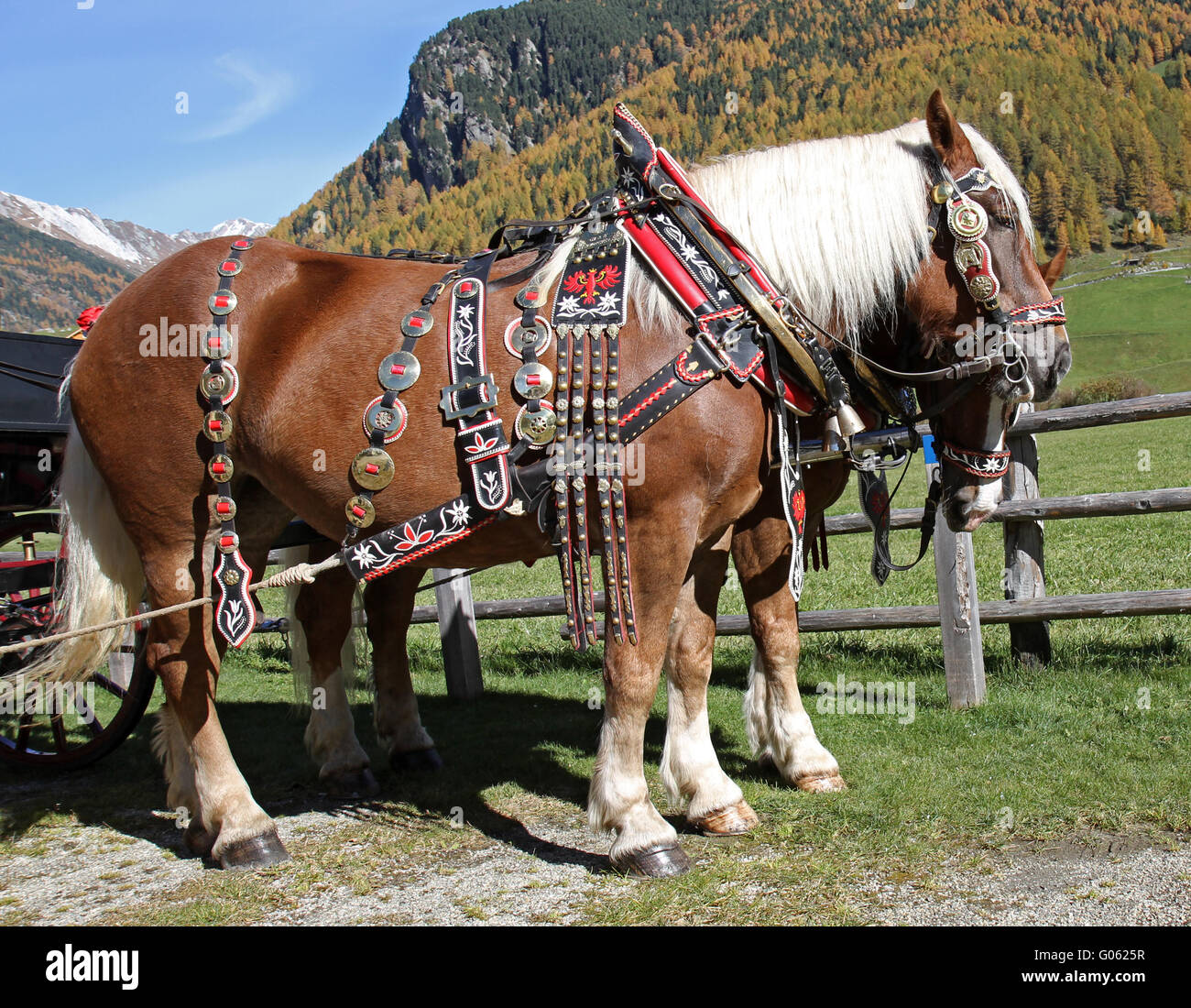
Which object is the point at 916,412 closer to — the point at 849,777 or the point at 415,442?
the point at 849,777

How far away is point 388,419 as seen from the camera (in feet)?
10.2

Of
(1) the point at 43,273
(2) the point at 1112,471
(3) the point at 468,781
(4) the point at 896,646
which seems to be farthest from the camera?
(1) the point at 43,273

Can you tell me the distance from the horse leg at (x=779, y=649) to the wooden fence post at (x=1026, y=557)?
6.15ft

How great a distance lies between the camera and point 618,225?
3.22m

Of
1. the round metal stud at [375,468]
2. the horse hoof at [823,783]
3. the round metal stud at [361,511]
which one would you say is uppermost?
the round metal stud at [375,468]

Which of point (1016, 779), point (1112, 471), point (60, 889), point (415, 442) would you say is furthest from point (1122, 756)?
point (1112, 471)

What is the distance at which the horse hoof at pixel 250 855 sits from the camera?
3.50m

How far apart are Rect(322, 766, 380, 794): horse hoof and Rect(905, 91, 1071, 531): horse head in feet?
9.62

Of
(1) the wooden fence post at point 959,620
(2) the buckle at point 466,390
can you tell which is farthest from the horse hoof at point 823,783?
(2) the buckle at point 466,390

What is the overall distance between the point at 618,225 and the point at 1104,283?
315 ft

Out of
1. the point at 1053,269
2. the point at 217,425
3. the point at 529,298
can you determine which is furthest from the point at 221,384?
the point at 1053,269

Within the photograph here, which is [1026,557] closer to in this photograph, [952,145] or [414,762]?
[952,145]

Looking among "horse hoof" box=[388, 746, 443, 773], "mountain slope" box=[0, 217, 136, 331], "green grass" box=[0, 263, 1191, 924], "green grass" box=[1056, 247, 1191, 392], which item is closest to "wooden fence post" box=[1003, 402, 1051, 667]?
"green grass" box=[0, 263, 1191, 924]

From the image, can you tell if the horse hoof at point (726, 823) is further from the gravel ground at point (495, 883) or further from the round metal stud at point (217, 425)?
the round metal stud at point (217, 425)
